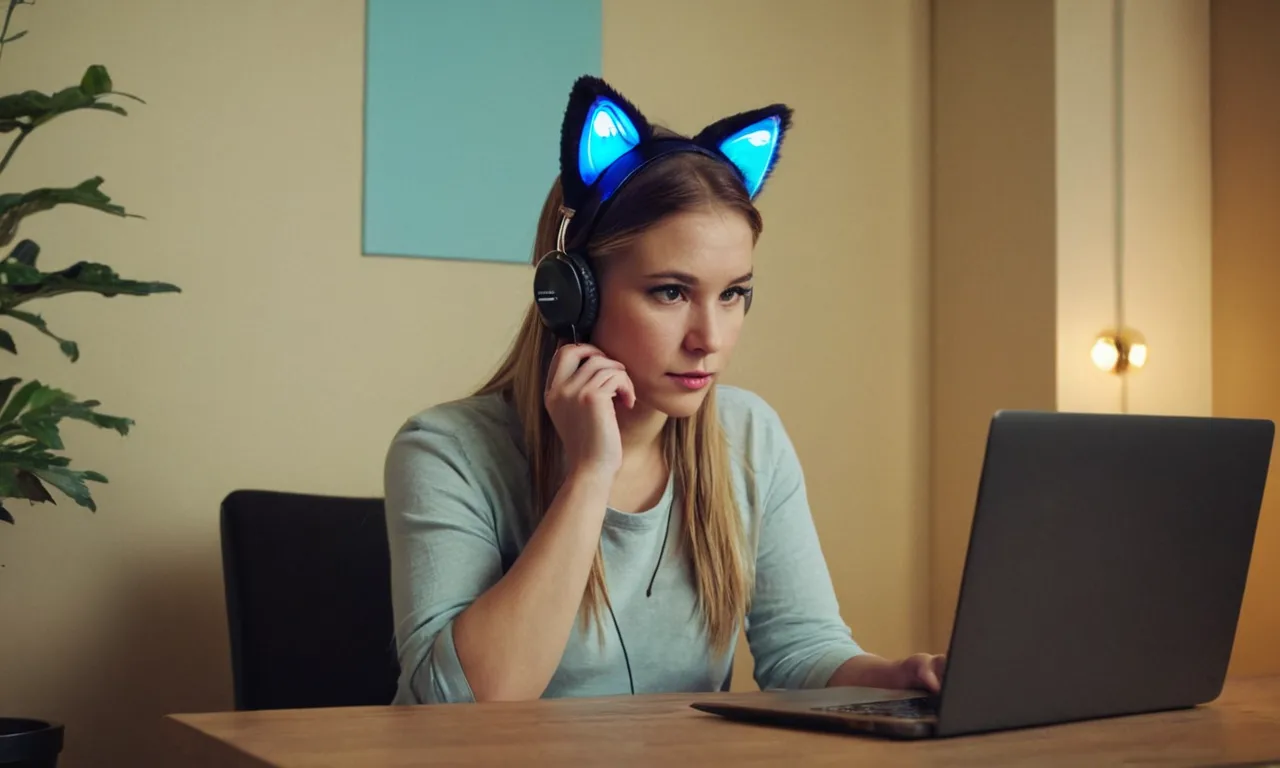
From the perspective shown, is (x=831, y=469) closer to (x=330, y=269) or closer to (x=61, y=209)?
(x=330, y=269)

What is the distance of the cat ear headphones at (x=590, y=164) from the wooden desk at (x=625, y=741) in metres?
0.57

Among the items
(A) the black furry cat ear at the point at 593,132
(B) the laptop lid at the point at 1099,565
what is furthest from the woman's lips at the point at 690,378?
(B) the laptop lid at the point at 1099,565

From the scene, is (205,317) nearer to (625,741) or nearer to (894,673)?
(894,673)

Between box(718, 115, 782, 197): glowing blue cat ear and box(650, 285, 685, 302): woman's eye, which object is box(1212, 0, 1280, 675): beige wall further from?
box(650, 285, 685, 302): woman's eye

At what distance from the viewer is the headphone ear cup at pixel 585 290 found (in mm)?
1516

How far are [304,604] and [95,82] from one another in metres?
0.78

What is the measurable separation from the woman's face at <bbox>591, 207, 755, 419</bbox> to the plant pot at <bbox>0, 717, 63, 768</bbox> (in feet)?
3.42

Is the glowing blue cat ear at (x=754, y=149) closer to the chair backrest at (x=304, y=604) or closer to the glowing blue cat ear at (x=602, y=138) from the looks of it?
the glowing blue cat ear at (x=602, y=138)

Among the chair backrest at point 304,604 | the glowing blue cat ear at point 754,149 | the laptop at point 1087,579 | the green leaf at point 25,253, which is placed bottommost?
the chair backrest at point 304,604

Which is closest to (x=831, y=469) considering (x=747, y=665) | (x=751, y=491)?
(x=747, y=665)

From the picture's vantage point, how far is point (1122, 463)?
0.96 metres

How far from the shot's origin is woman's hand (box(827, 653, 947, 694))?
130 centimetres

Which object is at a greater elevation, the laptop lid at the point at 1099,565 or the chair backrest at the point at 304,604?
the laptop lid at the point at 1099,565

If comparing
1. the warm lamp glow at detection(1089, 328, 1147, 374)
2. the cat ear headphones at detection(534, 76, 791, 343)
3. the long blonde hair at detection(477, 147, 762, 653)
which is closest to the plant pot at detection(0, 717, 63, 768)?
the long blonde hair at detection(477, 147, 762, 653)
